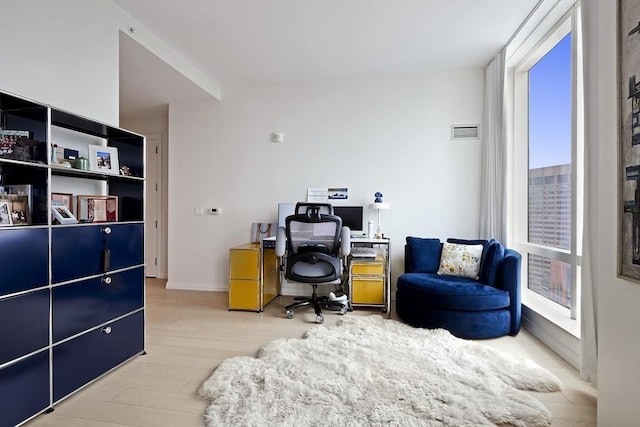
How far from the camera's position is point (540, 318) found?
279 centimetres

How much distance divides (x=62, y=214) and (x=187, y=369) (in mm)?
1343

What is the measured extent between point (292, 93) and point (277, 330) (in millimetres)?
3068

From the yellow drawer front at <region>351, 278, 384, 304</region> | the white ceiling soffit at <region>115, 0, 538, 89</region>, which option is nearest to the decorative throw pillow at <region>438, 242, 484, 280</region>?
the yellow drawer front at <region>351, 278, 384, 304</region>

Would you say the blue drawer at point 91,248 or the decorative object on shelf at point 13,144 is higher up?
the decorative object on shelf at point 13,144

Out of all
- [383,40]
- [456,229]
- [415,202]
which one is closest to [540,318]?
[456,229]

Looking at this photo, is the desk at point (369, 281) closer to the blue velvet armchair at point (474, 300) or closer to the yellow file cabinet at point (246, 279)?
the blue velvet armchair at point (474, 300)

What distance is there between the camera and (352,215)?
395 cm

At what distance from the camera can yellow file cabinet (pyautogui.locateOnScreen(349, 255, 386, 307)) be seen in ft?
11.5

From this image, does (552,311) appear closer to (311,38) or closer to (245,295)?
(245,295)

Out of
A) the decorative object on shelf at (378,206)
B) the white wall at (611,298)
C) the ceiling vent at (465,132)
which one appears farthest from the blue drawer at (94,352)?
the ceiling vent at (465,132)

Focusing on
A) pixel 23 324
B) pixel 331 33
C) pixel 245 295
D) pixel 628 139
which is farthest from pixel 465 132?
pixel 23 324

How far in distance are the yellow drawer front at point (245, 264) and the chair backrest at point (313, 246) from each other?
0.47 m

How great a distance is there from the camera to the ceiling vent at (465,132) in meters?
3.88

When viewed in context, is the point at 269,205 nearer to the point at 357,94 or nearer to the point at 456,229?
the point at 357,94
